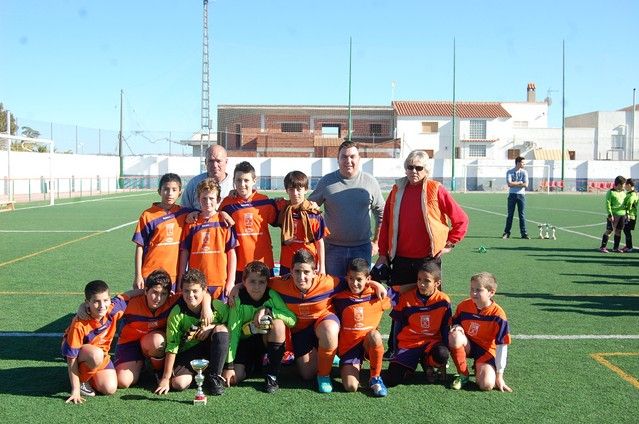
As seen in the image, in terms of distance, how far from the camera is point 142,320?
5.22 meters

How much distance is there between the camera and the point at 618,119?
70.7 m

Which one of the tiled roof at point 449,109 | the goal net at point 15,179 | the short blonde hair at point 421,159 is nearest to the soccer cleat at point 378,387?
the short blonde hair at point 421,159

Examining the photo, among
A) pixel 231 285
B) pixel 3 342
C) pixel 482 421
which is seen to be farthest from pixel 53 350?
pixel 482 421

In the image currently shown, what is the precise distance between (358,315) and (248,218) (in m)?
1.19

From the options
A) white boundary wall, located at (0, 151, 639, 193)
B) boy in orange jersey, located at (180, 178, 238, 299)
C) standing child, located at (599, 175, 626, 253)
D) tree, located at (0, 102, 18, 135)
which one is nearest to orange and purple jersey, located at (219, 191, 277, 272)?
boy in orange jersey, located at (180, 178, 238, 299)

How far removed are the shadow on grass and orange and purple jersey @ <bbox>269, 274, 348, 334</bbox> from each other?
11.8 feet

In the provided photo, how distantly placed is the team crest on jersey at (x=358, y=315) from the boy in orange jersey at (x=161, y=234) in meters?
1.50

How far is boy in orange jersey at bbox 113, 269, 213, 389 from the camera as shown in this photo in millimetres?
5055

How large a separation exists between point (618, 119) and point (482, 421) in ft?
241

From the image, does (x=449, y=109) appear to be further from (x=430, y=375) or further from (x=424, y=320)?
(x=430, y=375)

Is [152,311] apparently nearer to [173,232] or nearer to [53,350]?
[173,232]

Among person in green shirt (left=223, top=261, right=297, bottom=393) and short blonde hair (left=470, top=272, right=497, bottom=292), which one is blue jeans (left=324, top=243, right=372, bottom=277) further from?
short blonde hair (left=470, top=272, right=497, bottom=292)

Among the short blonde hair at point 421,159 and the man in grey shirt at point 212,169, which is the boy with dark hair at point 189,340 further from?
the short blonde hair at point 421,159

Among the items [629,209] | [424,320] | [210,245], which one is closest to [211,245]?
[210,245]
